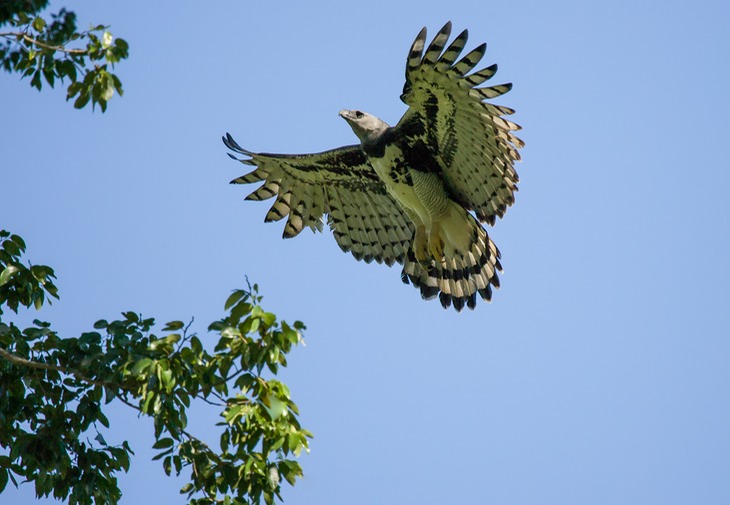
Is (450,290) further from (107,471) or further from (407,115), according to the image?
(107,471)

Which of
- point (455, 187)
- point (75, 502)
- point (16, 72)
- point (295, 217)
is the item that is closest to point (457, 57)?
point (455, 187)

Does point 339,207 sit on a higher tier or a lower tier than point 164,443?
higher

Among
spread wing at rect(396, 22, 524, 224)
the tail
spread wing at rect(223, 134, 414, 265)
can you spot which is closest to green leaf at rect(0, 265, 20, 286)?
spread wing at rect(396, 22, 524, 224)

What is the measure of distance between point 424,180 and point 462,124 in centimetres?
71

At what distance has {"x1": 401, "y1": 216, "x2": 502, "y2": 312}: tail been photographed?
874 centimetres

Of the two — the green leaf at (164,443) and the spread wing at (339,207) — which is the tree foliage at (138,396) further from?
the spread wing at (339,207)

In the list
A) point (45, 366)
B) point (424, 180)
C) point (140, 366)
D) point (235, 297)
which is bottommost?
point (140, 366)

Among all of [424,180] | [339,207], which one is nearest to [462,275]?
[424,180]

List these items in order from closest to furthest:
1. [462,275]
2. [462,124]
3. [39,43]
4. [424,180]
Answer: [39,43] < [462,124] < [424,180] < [462,275]

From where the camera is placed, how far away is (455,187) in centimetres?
827

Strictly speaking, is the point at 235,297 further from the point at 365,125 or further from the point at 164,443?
the point at 365,125

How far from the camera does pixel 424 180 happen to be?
26.8 feet

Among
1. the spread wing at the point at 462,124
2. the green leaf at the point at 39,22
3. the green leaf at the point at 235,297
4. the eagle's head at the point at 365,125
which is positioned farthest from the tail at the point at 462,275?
the green leaf at the point at 39,22

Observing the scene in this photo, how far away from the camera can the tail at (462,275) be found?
8.74m
